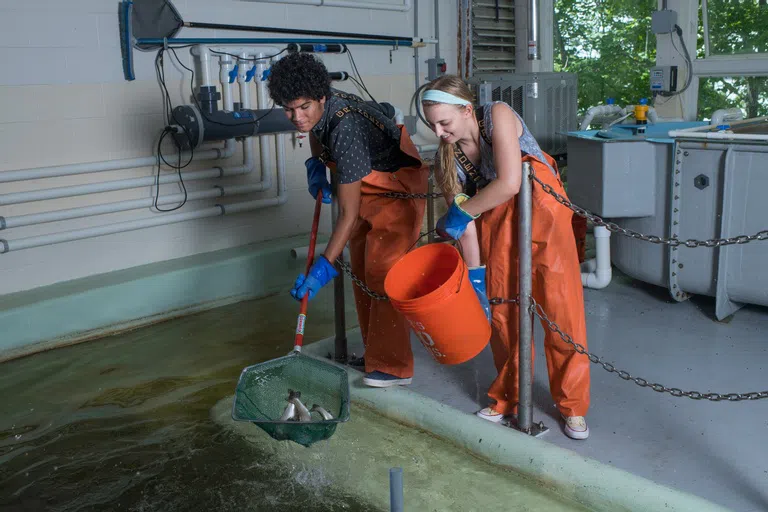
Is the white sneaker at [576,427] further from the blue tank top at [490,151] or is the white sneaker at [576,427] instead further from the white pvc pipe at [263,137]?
the white pvc pipe at [263,137]

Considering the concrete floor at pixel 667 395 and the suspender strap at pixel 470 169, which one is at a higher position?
the suspender strap at pixel 470 169

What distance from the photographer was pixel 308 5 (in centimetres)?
524

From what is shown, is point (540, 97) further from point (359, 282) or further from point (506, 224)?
point (506, 224)

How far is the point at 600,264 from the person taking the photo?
4047 mm

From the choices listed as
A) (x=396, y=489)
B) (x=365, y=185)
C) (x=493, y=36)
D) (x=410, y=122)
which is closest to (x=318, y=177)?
(x=365, y=185)

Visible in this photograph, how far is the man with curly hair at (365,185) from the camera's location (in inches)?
98.1

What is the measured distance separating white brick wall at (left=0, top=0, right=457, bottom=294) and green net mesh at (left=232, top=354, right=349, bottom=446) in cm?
237

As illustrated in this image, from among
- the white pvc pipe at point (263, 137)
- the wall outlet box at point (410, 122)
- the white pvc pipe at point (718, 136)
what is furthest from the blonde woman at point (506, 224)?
the wall outlet box at point (410, 122)

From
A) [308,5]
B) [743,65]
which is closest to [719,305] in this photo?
[743,65]

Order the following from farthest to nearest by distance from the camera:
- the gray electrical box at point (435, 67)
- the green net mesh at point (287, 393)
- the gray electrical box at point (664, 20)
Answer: the gray electrical box at point (435, 67)
the gray electrical box at point (664, 20)
the green net mesh at point (287, 393)

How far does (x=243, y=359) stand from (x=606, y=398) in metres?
1.80

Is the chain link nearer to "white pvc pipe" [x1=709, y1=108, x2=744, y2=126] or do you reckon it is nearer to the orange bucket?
the orange bucket

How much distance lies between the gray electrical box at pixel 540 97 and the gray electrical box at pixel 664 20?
2.52ft

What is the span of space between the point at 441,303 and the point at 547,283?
451mm
